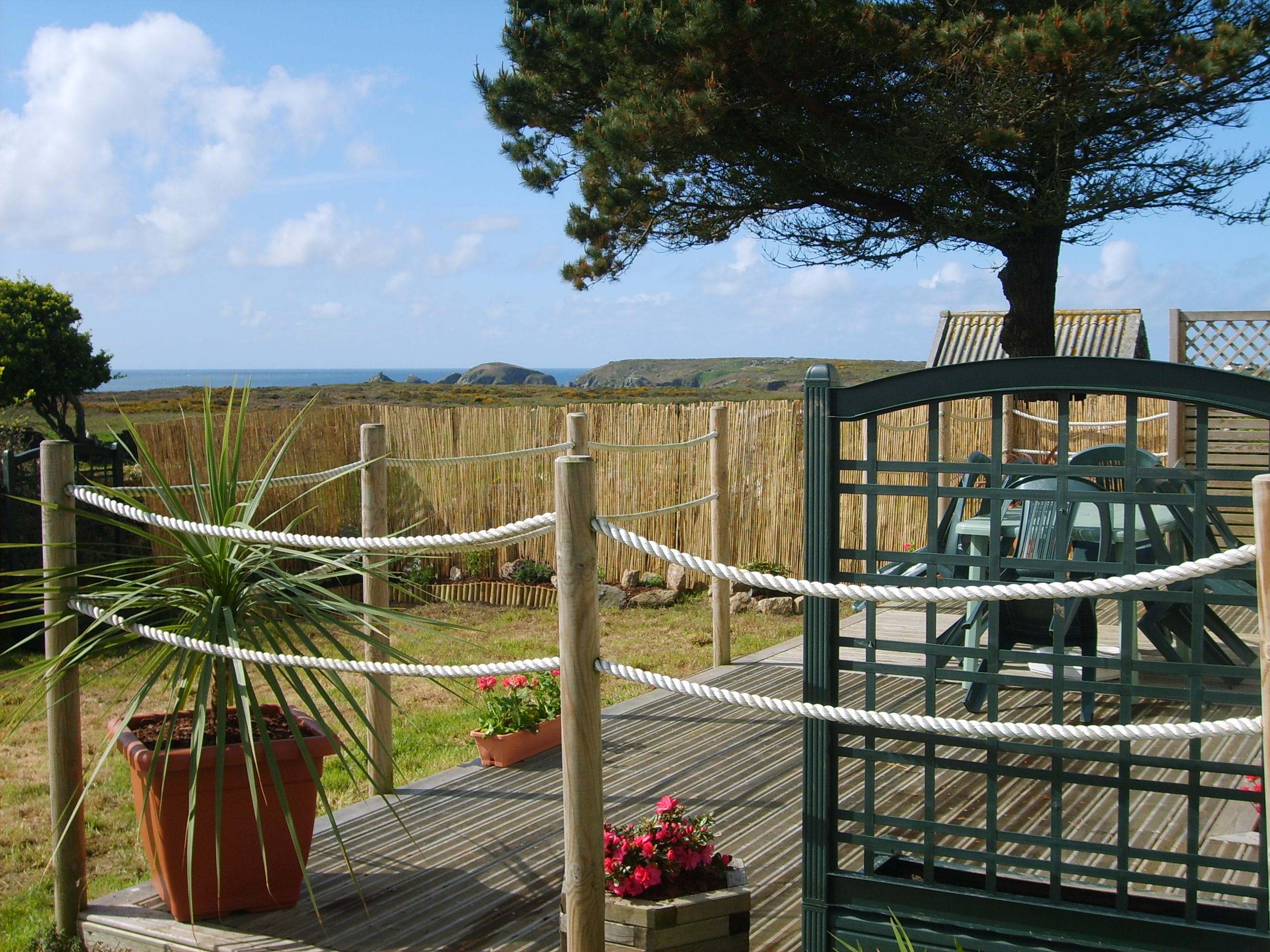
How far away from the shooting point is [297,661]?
2445 mm

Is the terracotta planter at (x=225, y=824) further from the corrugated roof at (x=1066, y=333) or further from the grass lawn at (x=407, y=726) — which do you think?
the corrugated roof at (x=1066, y=333)

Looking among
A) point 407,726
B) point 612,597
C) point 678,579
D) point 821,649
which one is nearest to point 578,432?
point 407,726

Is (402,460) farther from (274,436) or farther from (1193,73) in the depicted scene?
(1193,73)

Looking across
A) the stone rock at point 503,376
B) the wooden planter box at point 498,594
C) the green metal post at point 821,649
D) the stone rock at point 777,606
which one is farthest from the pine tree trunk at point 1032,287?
the stone rock at point 503,376

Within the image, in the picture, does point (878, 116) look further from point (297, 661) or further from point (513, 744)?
point (297, 661)


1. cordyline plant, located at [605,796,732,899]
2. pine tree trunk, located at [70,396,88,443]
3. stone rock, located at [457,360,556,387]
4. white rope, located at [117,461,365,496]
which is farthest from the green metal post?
stone rock, located at [457,360,556,387]

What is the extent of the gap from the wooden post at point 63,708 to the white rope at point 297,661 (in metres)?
0.30

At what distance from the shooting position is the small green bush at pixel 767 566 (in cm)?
853

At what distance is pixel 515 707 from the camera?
13.8ft

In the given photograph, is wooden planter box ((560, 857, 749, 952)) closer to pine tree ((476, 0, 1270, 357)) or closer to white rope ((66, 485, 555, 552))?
white rope ((66, 485, 555, 552))

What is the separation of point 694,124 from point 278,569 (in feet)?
21.1

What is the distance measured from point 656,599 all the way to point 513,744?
456 centimetres

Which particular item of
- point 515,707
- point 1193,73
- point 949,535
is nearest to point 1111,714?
point 949,535

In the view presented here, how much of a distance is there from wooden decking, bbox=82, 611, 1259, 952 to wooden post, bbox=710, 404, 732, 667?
885mm
